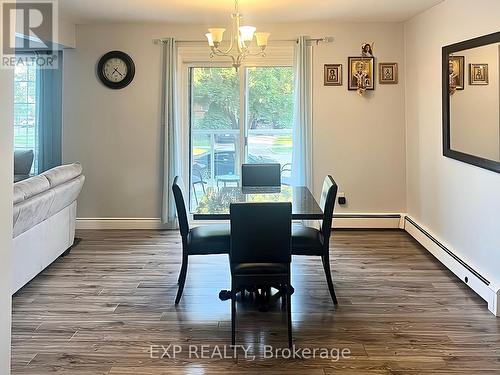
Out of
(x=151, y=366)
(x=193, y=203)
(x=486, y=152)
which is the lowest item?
(x=151, y=366)

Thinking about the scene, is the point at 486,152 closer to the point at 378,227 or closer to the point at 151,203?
the point at 378,227

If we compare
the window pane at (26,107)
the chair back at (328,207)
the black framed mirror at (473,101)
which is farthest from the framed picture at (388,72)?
the window pane at (26,107)

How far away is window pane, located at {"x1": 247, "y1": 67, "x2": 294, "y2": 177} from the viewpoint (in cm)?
608

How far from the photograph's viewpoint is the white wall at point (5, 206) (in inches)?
74.6

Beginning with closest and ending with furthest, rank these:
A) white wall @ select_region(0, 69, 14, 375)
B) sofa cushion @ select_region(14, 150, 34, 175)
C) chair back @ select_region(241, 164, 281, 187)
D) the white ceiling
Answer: white wall @ select_region(0, 69, 14, 375), chair back @ select_region(241, 164, 281, 187), the white ceiling, sofa cushion @ select_region(14, 150, 34, 175)

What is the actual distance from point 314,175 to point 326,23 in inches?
71.5

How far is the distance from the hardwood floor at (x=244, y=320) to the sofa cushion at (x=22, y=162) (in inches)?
65.5

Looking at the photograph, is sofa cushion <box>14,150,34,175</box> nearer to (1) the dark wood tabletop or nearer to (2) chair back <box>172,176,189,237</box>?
(1) the dark wood tabletop

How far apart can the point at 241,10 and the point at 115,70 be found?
1.79m

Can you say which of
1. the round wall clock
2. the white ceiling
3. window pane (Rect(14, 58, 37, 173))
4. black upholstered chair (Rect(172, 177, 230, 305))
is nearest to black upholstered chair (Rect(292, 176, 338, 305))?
black upholstered chair (Rect(172, 177, 230, 305))

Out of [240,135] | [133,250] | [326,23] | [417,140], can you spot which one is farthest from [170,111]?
[417,140]

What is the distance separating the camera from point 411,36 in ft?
18.5

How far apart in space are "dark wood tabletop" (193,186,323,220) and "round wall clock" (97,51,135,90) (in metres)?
2.50

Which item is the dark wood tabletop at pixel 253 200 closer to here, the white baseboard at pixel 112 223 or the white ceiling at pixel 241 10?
the white ceiling at pixel 241 10
